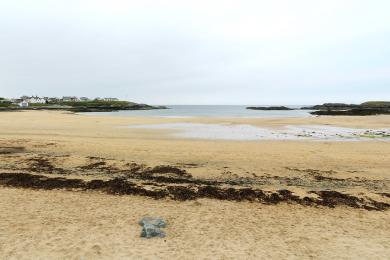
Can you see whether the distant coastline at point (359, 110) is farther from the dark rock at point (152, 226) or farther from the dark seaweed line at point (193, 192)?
the dark rock at point (152, 226)

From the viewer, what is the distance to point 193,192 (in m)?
11.7

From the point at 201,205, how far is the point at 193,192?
123cm

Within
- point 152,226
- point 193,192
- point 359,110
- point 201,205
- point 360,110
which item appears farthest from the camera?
point 360,110

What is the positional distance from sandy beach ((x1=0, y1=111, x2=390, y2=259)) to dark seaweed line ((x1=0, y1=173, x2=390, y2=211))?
40mm

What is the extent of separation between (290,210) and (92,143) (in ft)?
49.8

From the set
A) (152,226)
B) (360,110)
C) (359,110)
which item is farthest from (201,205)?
(360,110)

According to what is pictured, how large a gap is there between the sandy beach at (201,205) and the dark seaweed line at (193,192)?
4cm

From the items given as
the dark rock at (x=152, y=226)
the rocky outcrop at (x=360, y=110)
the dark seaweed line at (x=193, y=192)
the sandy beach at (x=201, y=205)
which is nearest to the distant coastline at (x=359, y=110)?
the rocky outcrop at (x=360, y=110)

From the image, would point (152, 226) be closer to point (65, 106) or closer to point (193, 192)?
point (193, 192)

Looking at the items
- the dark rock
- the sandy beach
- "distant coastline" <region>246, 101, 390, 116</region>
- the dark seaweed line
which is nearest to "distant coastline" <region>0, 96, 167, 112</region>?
"distant coastline" <region>246, 101, 390, 116</region>

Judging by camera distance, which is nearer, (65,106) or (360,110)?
(360,110)

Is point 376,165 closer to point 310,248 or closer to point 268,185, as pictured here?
point 268,185

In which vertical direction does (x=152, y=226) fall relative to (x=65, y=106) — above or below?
below

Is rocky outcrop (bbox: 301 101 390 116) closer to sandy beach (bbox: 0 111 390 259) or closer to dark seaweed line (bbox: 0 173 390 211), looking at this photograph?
sandy beach (bbox: 0 111 390 259)
